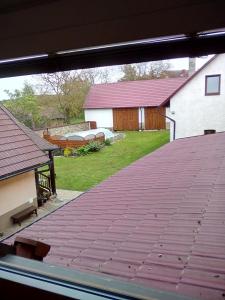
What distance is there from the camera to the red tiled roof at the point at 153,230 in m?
1.17

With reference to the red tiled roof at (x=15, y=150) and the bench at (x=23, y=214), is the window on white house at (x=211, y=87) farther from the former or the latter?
the bench at (x=23, y=214)

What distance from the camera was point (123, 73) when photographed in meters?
0.92

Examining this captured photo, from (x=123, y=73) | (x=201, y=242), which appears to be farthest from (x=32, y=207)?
(x=123, y=73)

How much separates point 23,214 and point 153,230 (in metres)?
3.52

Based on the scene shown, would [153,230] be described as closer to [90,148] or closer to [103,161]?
[103,161]

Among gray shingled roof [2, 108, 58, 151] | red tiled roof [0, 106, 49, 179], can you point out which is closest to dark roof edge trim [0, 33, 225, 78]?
red tiled roof [0, 106, 49, 179]

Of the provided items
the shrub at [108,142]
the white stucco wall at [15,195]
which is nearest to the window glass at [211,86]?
the white stucco wall at [15,195]

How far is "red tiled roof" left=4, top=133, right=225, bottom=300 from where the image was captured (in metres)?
1.17

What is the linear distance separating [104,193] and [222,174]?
128 cm

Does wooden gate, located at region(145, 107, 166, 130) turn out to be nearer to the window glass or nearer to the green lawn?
the green lawn

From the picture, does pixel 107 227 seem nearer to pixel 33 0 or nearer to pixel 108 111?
pixel 33 0

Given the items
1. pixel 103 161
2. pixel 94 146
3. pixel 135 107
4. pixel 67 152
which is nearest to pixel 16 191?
pixel 135 107

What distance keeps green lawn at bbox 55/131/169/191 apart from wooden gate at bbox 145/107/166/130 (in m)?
0.19

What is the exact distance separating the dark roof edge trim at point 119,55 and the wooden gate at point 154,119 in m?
4.49
